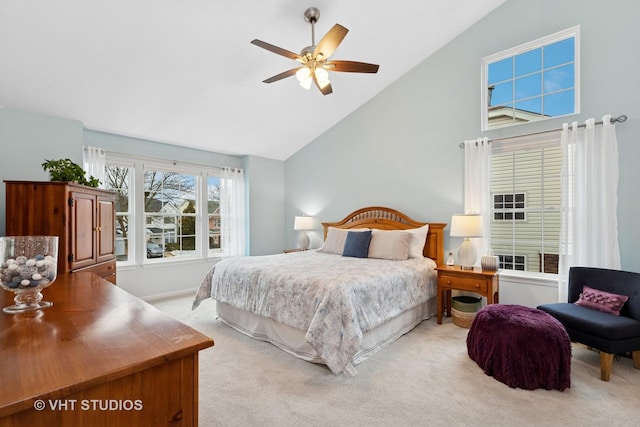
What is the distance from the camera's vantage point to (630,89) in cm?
298

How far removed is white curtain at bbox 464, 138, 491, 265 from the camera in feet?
12.4

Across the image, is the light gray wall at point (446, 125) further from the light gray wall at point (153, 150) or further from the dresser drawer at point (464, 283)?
the light gray wall at point (153, 150)

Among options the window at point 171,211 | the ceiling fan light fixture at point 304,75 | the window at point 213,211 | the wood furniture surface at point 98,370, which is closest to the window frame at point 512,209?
the ceiling fan light fixture at point 304,75

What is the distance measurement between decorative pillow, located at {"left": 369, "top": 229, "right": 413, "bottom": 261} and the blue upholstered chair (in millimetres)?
1520

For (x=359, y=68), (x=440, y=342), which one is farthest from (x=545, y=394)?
(x=359, y=68)

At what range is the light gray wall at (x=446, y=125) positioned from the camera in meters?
3.01

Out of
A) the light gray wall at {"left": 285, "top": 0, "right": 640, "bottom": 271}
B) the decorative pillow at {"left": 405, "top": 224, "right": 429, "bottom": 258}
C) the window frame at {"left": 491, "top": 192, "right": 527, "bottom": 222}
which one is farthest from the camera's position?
the decorative pillow at {"left": 405, "top": 224, "right": 429, "bottom": 258}

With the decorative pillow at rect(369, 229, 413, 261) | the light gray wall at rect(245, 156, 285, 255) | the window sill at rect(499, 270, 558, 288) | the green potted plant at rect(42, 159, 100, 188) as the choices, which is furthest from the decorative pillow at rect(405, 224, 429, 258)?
the green potted plant at rect(42, 159, 100, 188)

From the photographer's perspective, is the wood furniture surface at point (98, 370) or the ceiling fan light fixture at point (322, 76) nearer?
the wood furniture surface at point (98, 370)

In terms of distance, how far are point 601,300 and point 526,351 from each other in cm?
97

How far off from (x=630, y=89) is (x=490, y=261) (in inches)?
82.8

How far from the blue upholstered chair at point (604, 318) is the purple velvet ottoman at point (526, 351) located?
221 mm

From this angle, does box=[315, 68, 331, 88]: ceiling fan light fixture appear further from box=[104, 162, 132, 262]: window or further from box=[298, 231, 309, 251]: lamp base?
box=[104, 162, 132, 262]: window

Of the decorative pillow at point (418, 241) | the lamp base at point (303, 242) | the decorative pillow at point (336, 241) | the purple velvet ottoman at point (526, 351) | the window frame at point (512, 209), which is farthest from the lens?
the lamp base at point (303, 242)
